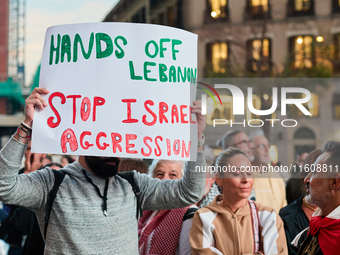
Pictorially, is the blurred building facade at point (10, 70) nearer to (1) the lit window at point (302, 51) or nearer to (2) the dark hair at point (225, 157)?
(1) the lit window at point (302, 51)

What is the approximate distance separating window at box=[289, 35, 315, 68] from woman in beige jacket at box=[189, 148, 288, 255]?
9.52 metres

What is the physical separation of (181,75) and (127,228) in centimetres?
86

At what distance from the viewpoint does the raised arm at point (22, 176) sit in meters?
2.26

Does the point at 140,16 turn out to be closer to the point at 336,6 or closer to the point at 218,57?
the point at 218,57

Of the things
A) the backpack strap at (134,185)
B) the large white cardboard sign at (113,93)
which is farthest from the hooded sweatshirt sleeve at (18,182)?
the backpack strap at (134,185)

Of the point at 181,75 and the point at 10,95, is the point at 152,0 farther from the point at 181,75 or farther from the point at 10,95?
the point at 181,75

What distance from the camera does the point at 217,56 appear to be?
14.0 meters

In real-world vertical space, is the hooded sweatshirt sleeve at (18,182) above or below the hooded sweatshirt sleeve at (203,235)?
above

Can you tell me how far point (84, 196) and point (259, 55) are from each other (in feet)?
38.0

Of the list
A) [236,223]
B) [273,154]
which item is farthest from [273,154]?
[236,223]

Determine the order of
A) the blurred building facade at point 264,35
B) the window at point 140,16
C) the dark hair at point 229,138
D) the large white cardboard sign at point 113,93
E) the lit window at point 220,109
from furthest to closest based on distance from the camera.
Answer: the window at point 140,16
the blurred building facade at point 264,35
the dark hair at point 229,138
the lit window at point 220,109
the large white cardboard sign at point 113,93

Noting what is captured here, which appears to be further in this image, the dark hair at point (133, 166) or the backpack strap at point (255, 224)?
the dark hair at point (133, 166)

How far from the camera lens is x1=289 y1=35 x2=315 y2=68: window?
12.2m

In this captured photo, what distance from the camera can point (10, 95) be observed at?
23.6 metres
